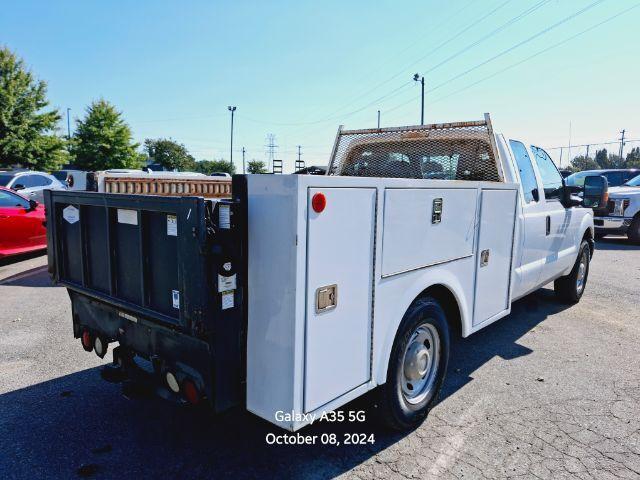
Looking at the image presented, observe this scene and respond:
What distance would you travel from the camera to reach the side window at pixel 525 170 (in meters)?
4.44

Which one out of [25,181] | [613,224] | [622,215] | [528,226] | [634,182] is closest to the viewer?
[528,226]

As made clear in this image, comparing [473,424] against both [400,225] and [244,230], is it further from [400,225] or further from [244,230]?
[244,230]

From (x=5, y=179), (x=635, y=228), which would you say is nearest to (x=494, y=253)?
(x=635, y=228)

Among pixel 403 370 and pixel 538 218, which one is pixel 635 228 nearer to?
pixel 538 218

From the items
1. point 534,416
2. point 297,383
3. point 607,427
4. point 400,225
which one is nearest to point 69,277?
point 297,383

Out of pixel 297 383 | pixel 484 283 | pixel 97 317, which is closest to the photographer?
pixel 297 383

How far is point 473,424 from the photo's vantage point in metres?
3.26

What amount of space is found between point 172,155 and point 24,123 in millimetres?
44380

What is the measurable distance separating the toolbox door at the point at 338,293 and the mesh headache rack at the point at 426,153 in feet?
7.30

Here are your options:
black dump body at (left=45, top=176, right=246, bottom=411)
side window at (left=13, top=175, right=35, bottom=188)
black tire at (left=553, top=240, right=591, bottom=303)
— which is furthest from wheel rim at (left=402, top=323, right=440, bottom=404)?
side window at (left=13, top=175, right=35, bottom=188)

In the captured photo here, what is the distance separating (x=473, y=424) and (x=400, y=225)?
163 centimetres

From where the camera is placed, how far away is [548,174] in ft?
16.7

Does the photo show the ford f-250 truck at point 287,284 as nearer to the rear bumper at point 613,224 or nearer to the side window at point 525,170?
the side window at point 525,170

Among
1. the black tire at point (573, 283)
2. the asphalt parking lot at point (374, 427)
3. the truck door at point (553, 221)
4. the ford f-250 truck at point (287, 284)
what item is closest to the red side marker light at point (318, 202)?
the ford f-250 truck at point (287, 284)
